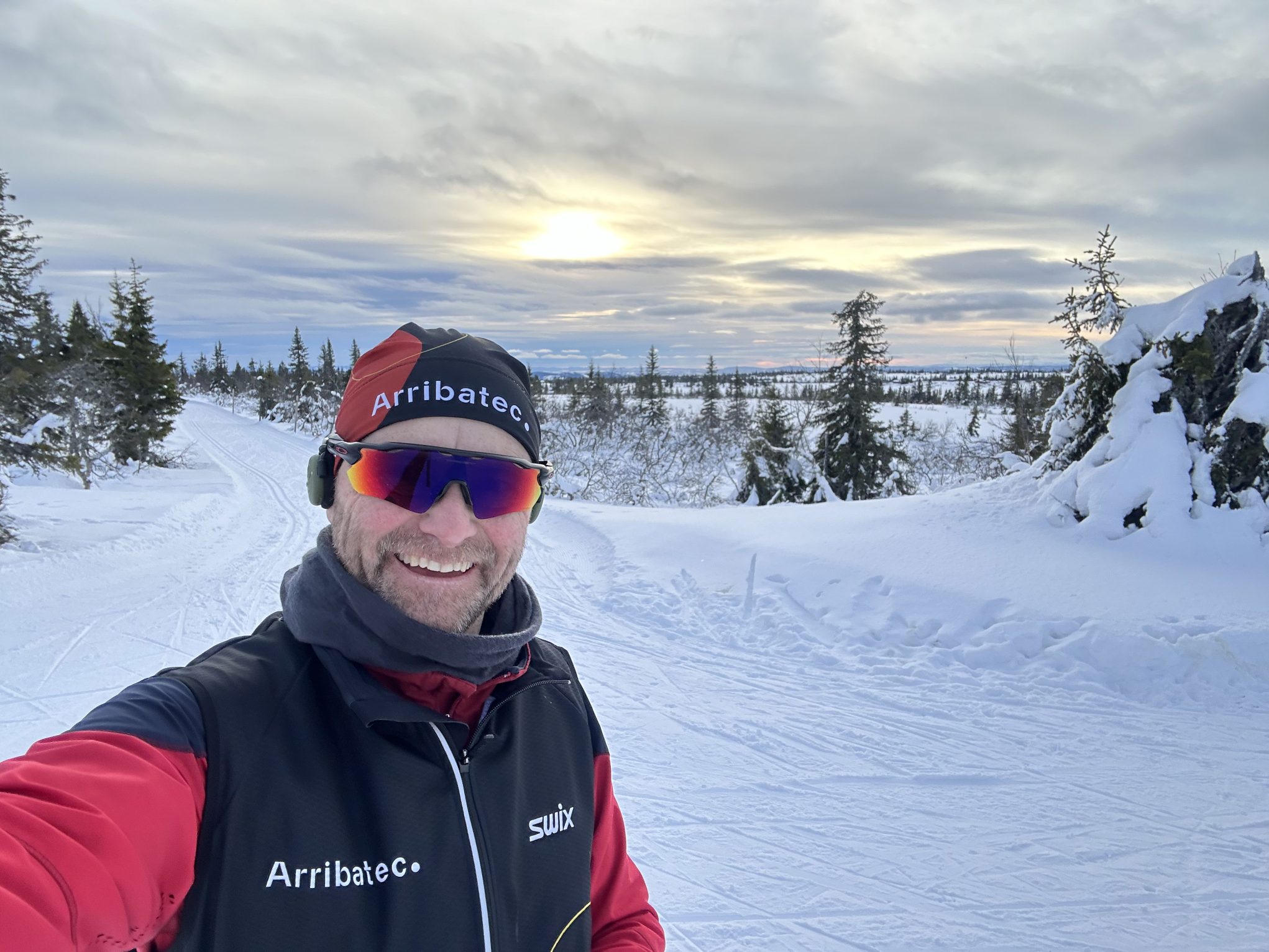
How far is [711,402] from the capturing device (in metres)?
48.3

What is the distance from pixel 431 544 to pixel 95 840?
33.2 inches

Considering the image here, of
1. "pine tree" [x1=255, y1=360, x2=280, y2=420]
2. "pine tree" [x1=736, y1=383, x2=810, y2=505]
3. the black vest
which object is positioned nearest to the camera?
the black vest

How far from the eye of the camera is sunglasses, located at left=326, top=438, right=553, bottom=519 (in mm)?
1738

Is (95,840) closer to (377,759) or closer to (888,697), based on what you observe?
(377,759)

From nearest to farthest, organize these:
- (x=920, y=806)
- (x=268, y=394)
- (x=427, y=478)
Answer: (x=427, y=478) < (x=920, y=806) < (x=268, y=394)

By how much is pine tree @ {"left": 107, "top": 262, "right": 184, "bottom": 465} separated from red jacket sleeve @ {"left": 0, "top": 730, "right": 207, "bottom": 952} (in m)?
27.7

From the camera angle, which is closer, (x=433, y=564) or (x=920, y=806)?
(x=433, y=564)

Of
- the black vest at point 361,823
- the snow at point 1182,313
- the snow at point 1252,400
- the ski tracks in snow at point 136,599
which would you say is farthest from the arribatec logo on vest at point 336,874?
the snow at point 1182,313

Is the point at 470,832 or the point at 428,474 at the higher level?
→ the point at 428,474

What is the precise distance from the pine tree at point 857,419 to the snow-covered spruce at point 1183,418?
37.2ft

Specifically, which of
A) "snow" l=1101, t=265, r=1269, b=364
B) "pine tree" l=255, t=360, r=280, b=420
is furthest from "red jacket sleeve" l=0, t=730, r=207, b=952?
"pine tree" l=255, t=360, r=280, b=420

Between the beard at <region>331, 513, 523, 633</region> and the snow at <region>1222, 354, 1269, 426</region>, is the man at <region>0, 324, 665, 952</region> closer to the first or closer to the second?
the beard at <region>331, 513, 523, 633</region>

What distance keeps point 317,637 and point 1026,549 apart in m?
9.11

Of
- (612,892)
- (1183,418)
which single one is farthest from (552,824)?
(1183,418)
